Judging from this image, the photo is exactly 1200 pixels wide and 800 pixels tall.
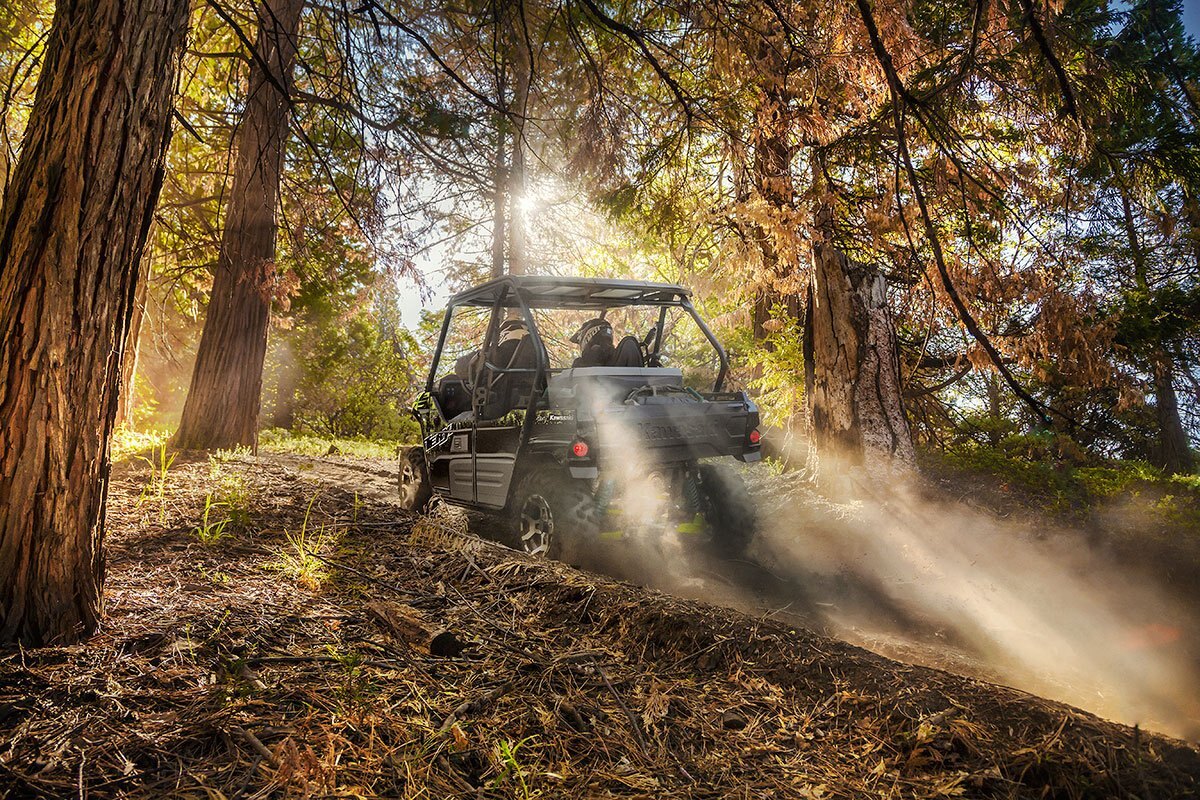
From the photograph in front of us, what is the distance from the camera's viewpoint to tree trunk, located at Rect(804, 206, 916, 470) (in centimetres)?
619

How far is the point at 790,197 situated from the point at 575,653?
4579mm

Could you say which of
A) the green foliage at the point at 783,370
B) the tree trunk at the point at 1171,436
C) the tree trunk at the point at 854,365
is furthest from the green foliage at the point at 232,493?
the tree trunk at the point at 1171,436

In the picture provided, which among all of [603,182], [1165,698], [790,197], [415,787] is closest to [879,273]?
[790,197]

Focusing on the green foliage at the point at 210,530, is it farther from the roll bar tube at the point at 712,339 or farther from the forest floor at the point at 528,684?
the roll bar tube at the point at 712,339

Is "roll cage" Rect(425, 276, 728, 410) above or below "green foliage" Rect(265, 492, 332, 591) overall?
above

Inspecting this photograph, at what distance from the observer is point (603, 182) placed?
502cm

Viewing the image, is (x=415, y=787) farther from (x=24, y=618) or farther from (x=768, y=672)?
(x=24, y=618)

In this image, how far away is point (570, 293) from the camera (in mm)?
6125

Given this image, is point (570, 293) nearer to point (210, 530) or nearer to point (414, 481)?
point (414, 481)

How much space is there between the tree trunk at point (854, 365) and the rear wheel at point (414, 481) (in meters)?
3.99

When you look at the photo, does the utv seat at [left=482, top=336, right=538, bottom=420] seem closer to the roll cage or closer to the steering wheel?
the roll cage

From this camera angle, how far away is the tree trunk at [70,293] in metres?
2.37

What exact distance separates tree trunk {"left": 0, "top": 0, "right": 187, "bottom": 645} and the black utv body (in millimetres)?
2904

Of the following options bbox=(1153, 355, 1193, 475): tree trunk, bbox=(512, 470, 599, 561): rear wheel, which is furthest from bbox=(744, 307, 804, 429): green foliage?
bbox=(1153, 355, 1193, 475): tree trunk
